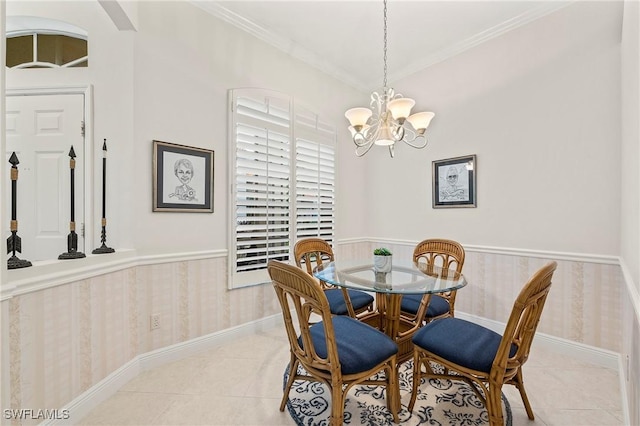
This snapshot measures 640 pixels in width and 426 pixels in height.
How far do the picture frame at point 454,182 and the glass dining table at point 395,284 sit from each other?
3.56ft

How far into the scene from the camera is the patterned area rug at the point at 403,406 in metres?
1.71

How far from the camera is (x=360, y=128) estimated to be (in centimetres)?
221

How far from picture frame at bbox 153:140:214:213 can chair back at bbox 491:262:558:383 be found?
2.36 metres

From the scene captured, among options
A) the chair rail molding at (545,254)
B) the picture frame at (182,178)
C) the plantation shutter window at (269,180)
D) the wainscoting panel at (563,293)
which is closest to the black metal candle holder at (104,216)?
the picture frame at (182,178)

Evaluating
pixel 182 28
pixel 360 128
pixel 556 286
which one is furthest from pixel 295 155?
pixel 556 286

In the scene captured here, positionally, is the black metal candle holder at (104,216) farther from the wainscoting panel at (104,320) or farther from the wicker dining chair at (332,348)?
the wicker dining chair at (332,348)

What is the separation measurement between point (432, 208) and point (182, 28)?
10.2 ft

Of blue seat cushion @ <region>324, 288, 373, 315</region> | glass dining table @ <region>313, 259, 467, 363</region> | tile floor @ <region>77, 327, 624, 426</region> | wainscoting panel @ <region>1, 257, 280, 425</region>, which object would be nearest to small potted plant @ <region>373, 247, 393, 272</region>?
glass dining table @ <region>313, 259, 467, 363</region>

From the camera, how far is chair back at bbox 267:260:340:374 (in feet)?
4.37

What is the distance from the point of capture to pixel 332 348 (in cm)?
138

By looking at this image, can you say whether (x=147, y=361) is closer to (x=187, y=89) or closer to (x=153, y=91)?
(x=153, y=91)

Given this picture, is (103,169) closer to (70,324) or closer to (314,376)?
(70,324)

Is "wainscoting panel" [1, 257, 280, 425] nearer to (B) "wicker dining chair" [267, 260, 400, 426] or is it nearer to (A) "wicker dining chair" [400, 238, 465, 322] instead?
(B) "wicker dining chair" [267, 260, 400, 426]

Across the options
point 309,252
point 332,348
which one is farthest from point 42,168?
point 332,348
